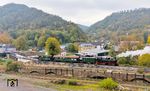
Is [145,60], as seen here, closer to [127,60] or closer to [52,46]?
[127,60]

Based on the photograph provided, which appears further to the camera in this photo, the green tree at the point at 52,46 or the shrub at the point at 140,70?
the green tree at the point at 52,46

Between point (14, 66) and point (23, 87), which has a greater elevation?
point (14, 66)

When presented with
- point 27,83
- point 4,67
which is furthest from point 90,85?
point 4,67

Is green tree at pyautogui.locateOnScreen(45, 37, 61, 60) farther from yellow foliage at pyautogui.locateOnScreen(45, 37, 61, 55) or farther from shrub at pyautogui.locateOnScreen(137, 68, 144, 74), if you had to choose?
shrub at pyautogui.locateOnScreen(137, 68, 144, 74)

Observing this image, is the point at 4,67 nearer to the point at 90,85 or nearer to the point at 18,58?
the point at 18,58

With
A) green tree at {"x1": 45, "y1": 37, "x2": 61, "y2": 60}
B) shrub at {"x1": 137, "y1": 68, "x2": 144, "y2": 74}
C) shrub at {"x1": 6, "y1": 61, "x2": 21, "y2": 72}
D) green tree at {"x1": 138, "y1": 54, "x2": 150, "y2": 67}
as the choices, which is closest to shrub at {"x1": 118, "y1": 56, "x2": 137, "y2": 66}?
green tree at {"x1": 138, "y1": 54, "x2": 150, "y2": 67}

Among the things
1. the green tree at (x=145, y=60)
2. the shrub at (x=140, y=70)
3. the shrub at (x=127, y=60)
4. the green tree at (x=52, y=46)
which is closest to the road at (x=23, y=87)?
the shrub at (x=140, y=70)

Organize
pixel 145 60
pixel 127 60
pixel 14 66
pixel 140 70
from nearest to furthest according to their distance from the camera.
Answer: pixel 140 70 → pixel 145 60 → pixel 127 60 → pixel 14 66

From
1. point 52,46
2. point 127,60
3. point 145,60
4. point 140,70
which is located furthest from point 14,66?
point 140,70

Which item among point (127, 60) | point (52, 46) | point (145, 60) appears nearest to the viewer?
point (145, 60)

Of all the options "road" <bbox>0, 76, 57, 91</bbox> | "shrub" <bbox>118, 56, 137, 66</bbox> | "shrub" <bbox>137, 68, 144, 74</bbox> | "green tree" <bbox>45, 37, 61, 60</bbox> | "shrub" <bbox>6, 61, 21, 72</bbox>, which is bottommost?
"road" <bbox>0, 76, 57, 91</bbox>

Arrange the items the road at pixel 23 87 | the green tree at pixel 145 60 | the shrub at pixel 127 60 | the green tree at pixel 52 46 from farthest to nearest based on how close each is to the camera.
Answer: the green tree at pixel 52 46, the shrub at pixel 127 60, the green tree at pixel 145 60, the road at pixel 23 87

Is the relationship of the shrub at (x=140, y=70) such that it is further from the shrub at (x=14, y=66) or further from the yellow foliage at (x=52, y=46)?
the yellow foliage at (x=52, y=46)

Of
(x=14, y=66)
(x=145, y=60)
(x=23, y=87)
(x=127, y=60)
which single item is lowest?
(x=23, y=87)
